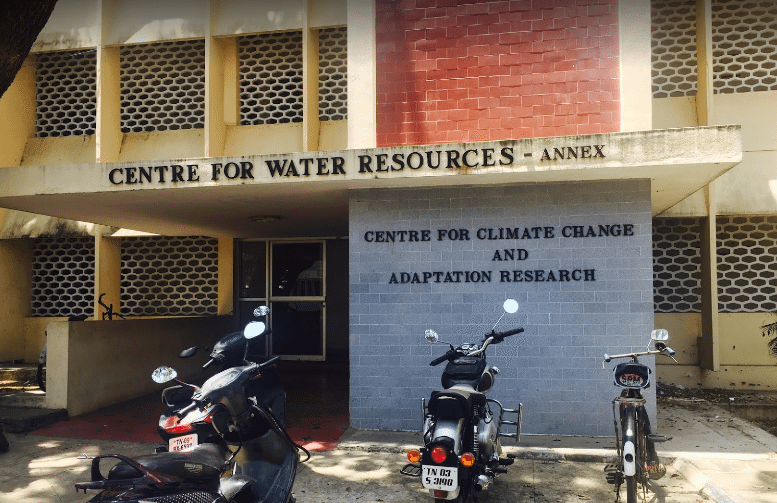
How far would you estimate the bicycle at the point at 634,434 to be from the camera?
14.1ft

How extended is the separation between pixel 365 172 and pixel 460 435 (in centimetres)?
302

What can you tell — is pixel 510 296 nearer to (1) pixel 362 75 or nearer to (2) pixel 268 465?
(1) pixel 362 75

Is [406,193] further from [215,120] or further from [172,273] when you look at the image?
[172,273]

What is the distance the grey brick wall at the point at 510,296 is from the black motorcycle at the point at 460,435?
163cm

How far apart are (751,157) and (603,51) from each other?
4.17m

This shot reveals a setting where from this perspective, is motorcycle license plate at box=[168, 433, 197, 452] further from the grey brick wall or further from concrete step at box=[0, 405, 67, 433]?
concrete step at box=[0, 405, 67, 433]

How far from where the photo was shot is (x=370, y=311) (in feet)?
22.5

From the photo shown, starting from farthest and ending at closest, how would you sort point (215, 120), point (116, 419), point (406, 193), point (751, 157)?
point (215, 120)
point (751, 157)
point (116, 419)
point (406, 193)

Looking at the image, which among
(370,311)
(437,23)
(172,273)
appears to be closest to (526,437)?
(370,311)

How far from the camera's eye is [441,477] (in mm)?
3904

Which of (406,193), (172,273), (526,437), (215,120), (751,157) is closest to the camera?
(526,437)

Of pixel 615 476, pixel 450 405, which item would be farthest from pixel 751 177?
pixel 450 405

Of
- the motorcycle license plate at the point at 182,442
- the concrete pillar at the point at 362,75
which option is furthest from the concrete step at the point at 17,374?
the motorcycle license plate at the point at 182,442

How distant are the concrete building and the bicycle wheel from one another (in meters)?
1.90
